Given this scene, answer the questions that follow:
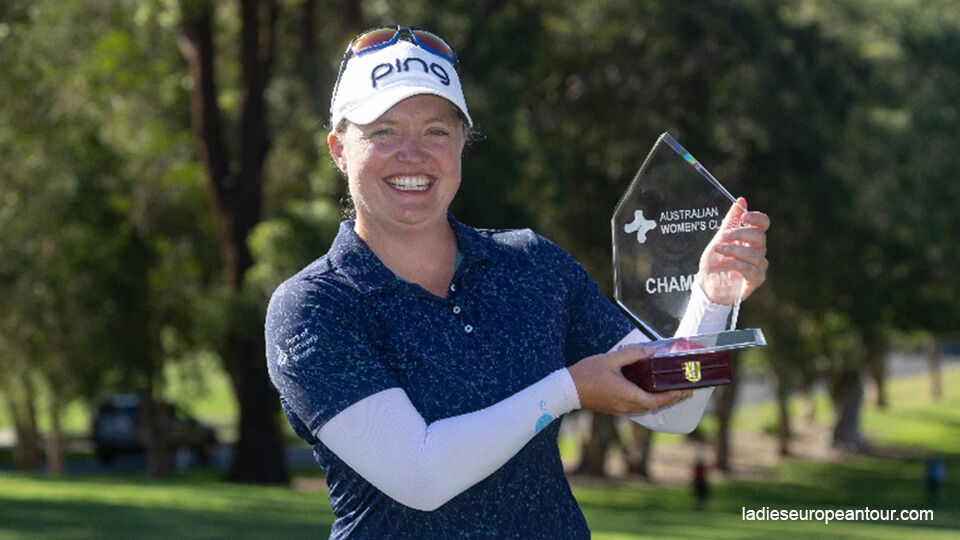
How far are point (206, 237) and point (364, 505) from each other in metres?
26.8

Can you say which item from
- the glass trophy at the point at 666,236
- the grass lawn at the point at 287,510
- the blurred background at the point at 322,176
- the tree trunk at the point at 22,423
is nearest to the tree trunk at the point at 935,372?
the grass lawn at the point at 287,510

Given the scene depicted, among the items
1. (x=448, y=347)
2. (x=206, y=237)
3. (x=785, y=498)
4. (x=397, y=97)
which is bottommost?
(x=785, y=498)

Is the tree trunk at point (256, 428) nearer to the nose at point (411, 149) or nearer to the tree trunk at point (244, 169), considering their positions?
the tree trunk at point (244, 169)

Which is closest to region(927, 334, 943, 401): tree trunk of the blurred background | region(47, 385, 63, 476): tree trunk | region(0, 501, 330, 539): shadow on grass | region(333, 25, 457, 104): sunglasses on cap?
the blurred background

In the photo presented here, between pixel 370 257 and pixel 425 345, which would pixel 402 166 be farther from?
pixel 425 345

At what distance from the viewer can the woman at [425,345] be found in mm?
2568

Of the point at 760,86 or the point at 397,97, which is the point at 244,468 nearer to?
the point at 760,86

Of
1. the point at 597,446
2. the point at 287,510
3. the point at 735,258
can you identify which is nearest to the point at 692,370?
the point at 735,258

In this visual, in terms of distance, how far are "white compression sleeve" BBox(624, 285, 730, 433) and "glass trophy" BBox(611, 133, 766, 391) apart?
0.05 feet

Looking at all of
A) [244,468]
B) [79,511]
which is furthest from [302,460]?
[79,511]

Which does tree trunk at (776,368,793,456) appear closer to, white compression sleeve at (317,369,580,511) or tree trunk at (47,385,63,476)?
tree trunk at (47,385,63,476)

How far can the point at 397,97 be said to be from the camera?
2.71 meters

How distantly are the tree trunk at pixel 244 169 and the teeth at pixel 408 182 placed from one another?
19411 millimetres

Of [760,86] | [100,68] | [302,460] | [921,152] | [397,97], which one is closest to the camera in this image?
[397,97]
